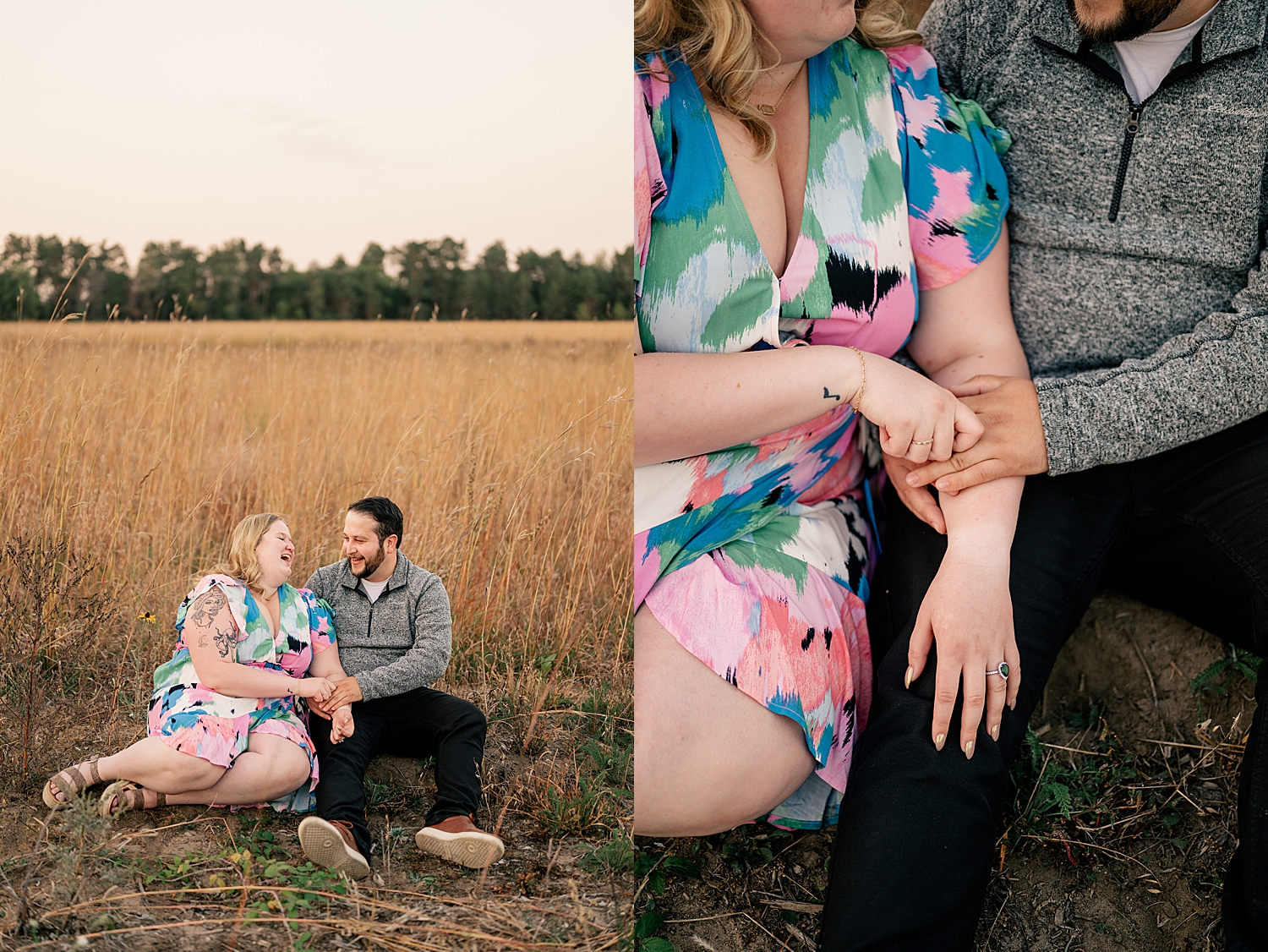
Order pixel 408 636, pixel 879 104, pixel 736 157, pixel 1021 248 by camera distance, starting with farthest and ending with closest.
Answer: pixel 1021 248 < pixel 879 104 < pixel 736 157 < pixel 408 636

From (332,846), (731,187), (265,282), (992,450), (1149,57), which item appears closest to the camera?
(332,846)

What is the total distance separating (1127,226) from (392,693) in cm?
153

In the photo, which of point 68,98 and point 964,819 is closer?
point 68,98

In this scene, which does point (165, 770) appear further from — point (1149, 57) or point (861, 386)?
point (1149, 57)

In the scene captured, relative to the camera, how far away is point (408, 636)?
130cm

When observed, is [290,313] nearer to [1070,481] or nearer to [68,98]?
[68,98]

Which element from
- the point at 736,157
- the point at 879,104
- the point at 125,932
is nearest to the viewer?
the point at 125,932

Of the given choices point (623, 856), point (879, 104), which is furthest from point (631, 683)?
point (879, 104)

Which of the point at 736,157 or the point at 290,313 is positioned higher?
the point at 736,157

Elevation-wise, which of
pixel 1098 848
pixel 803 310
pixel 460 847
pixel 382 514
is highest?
pixel 803 310

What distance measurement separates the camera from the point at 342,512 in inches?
50.6

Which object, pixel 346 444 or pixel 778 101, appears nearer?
pixel 346 444

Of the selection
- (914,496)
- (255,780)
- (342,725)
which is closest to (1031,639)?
(914,496)

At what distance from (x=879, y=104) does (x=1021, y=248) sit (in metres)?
0.42
